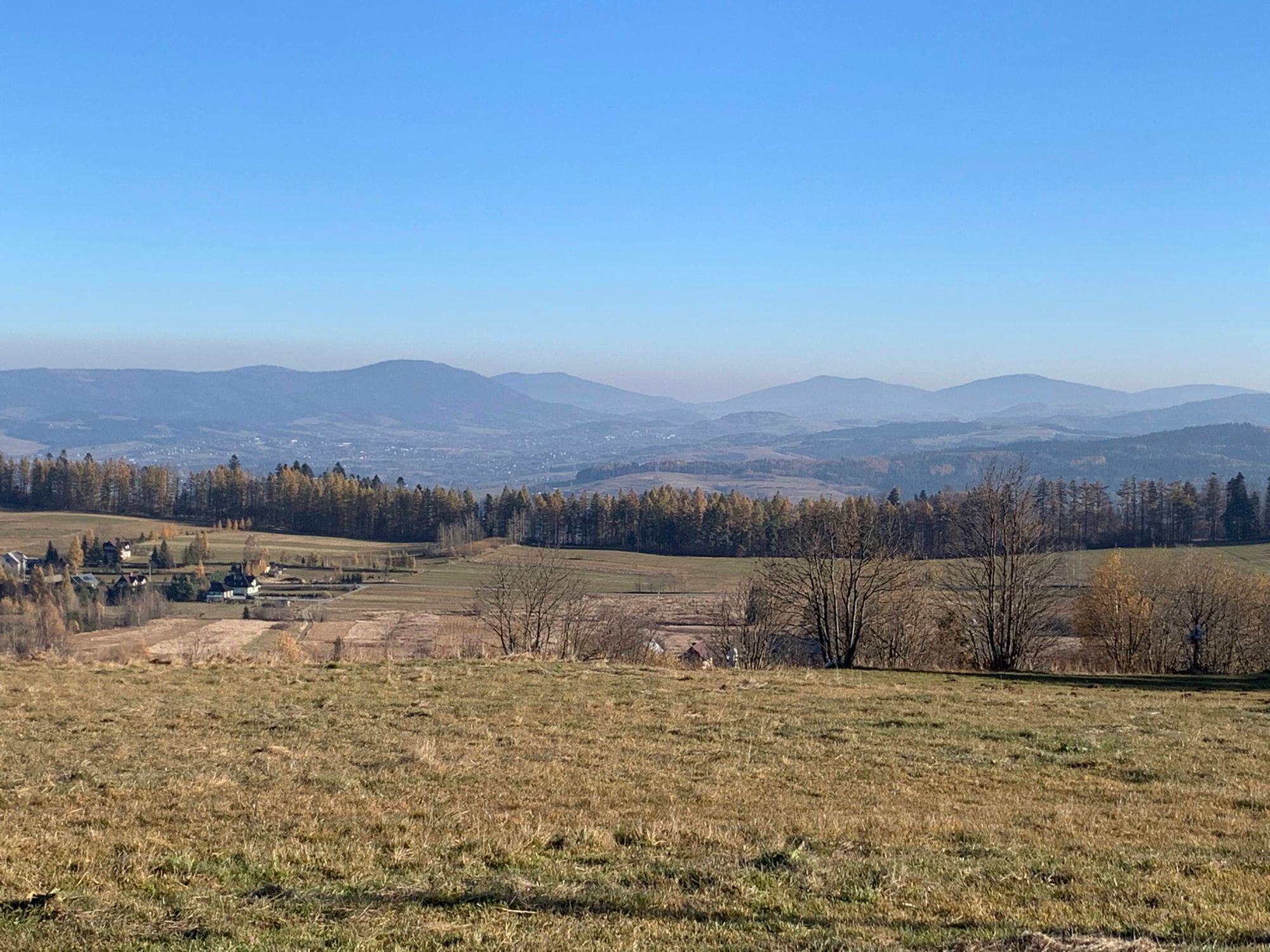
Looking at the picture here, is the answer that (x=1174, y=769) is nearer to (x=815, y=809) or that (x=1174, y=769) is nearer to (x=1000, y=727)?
(x=1000, y=727)

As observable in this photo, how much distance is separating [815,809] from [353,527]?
121m

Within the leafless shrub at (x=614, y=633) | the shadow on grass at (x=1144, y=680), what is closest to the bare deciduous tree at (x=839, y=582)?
the leafless shrub at (x=614, y=633)

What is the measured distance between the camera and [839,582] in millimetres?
40031

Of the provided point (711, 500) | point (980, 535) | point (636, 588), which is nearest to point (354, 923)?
point (980, 535)

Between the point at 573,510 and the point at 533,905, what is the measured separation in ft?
384

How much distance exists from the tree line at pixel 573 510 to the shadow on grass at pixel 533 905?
288ft

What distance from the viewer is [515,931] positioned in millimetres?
6629

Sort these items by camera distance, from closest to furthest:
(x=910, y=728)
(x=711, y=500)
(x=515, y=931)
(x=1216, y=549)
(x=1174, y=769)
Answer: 1. (x=515, y=931)
2. (x=1174, y=769)
3. (x=910, y=728)
4. (x=1216, y=549)
5. (x=711, y=500)

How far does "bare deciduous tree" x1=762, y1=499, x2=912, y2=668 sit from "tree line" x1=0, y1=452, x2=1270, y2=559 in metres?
52.1

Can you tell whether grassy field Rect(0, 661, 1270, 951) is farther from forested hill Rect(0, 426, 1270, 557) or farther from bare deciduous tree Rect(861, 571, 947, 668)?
forested hill Rect(0, 426, 1270, 557)

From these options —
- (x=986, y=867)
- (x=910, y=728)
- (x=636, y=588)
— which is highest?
(x=986, y=867)

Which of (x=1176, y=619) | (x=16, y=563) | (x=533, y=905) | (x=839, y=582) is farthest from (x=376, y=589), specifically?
(x=533, y=905)

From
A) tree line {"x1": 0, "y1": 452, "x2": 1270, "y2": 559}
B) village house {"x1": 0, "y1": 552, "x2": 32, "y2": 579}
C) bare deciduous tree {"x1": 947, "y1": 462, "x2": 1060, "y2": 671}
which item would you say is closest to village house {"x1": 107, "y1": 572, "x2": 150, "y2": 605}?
village house {"x1": 0, "y1": 552, "x2": 32, "y2": 579}

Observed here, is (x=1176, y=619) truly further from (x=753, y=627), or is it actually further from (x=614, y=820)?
(x=614, y=820)
